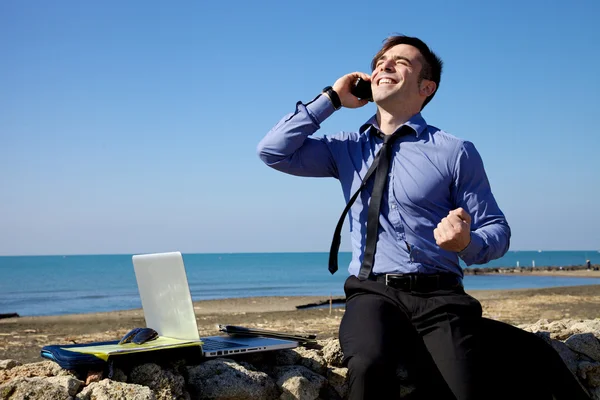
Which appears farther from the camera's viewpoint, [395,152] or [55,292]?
[55,292]

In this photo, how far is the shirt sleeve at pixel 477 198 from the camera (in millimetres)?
3379

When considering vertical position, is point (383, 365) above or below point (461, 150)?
below

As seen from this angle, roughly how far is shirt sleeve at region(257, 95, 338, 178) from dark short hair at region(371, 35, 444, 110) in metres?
0.49

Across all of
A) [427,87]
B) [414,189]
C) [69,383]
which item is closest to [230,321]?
[427,87]

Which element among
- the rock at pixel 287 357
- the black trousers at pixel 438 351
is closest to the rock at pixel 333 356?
the rock at pixel 287 357

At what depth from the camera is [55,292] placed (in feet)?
145

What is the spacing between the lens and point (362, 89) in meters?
3.93

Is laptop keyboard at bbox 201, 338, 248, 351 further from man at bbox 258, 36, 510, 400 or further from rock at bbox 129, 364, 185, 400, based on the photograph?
man at bbox 258, 36, 510, 400

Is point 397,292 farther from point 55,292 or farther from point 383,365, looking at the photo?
point 55,292

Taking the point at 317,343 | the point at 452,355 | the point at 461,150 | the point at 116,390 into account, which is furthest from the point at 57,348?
the point at 461,150

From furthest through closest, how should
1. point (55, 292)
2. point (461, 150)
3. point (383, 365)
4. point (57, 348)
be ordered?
1. point (55, 292)
2. point (461, 150)
3. point (57, 348)
4. point (383, 365)

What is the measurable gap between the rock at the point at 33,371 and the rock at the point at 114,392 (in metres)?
0.29

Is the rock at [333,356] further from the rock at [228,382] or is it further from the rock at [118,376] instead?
the rock at [118,376]

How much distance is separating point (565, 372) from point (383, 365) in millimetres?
1200
